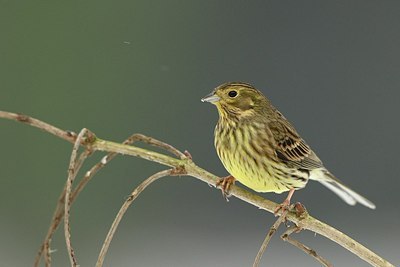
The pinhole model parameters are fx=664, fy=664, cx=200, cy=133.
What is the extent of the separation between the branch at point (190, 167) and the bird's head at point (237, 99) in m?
0.29

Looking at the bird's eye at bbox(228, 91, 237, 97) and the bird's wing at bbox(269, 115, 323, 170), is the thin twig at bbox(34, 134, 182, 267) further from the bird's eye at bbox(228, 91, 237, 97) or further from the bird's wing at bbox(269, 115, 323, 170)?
the bird's wing at bbox(269, 115, 323, 170)

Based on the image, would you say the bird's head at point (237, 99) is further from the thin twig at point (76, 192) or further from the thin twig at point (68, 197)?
the thin twig at point (68, 197)

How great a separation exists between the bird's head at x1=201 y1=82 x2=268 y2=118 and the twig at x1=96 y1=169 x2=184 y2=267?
35 centimetres

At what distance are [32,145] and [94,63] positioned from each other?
0.49 meters

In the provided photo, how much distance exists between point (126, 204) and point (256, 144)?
0.51m

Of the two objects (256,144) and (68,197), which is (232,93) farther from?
(68,197)

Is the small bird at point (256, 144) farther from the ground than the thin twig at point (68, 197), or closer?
farther from the ground

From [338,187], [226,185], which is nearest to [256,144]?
[226,185]

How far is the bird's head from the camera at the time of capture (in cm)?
134

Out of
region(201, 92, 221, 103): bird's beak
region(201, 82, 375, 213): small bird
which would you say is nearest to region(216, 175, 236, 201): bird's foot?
region(201, 82, 375, 213): small bird

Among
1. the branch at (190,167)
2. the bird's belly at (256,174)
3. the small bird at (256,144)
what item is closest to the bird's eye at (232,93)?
the small bird at (256,144)

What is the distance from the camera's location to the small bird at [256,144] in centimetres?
136

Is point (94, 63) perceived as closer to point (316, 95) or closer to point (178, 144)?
point (178, 144)

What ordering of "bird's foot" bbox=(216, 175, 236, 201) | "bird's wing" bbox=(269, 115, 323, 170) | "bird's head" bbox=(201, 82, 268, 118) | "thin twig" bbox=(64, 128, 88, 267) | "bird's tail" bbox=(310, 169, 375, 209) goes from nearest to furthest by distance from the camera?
1. "thin twig" bbox=(64, 128, 88, 267)
2. "bird's foot" bbox=(216, 175, 236, 201)
3. "bird's head" bbox=(201, 82, 268, 118)
4. "bird's wing" bbox=(269, 115, 323, 170)
5. "bird's tail" bbox=(310, 169, 375, 209)
